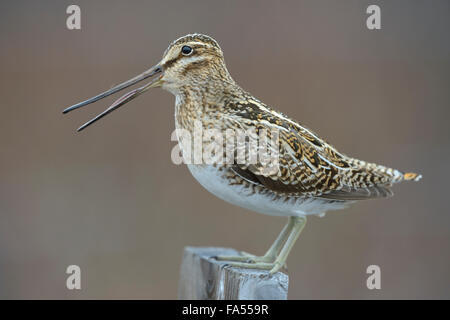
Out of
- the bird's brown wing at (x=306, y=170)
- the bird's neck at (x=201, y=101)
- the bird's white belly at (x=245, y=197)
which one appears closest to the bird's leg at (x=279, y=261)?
the bird's white belly at (x=245, y=197)

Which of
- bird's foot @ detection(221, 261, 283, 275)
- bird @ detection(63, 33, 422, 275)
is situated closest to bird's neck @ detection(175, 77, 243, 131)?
bird @ detection(63, 33, 422, 275)

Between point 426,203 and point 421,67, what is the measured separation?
1.68 metres

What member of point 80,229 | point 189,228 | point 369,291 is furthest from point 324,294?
point 80,229

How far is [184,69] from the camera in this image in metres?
3.29

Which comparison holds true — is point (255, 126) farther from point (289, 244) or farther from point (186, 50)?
point (289, 244)

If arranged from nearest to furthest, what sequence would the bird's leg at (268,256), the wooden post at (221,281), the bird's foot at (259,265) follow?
1. the wooden post at (221,281)
2. the bird's foot at (259,265)
3. the bird's leg at (268,256)

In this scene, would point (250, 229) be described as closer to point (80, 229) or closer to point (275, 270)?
point (80, 229)

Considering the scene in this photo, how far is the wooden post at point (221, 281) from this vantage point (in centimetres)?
316

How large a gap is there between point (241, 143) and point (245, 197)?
0.98ft

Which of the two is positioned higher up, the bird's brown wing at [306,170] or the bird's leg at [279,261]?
the bird's brown wing at [306,170]

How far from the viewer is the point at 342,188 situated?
3520 millimetres

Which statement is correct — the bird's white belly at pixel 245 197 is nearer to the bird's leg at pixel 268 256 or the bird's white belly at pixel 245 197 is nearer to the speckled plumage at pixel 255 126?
the speckled plumage at pixel 255 126

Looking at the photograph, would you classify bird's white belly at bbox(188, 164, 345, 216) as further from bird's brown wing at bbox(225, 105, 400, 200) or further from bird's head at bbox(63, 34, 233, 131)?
bird's head at bbox(63, 34, 233, 131)
